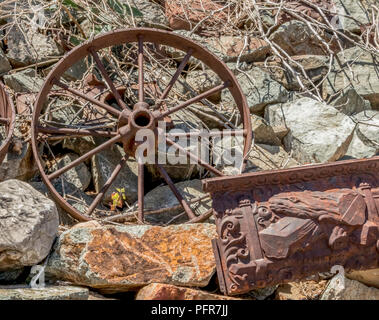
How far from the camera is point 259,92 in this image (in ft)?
15.9

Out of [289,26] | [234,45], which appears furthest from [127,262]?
[289,26]

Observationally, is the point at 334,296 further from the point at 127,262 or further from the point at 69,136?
the point at 69,136

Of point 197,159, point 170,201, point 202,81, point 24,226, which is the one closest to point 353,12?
point 202,81

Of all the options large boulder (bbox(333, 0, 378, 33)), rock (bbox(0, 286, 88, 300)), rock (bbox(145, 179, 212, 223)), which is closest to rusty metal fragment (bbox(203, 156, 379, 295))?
rock (bbox(0, 286, 88, 300))

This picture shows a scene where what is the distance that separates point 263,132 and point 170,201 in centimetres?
104

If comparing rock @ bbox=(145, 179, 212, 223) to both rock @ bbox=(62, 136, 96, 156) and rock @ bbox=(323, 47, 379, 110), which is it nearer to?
rock @ bbox=(62, 136, 96, 156)

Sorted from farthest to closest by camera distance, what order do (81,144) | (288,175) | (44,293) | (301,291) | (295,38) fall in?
A: (295,38), (81,144), (301,291), (288,175), (44,293)

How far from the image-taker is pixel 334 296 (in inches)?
123

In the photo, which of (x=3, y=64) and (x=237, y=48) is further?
(x=237, y=48)

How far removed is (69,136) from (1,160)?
0.54 meters

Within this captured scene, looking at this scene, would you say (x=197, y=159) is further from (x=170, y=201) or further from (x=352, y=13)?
(x=352, y=13)

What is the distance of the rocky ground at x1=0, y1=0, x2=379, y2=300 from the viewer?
282cm

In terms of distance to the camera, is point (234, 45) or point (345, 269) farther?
point (234, 45)

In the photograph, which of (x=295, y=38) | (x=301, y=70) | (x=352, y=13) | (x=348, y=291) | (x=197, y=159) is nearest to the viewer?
(x=348, y=291)
